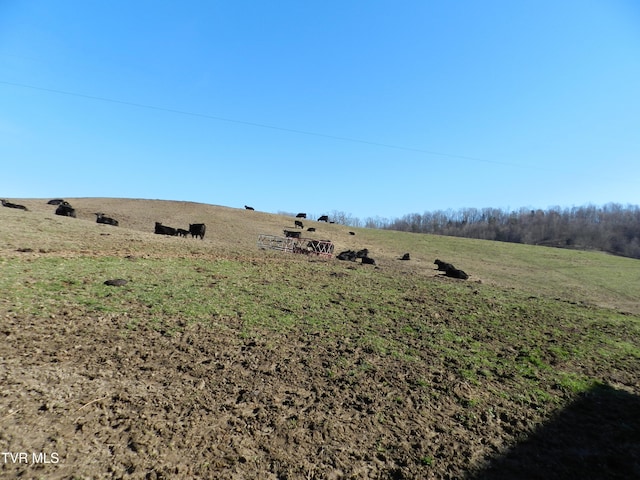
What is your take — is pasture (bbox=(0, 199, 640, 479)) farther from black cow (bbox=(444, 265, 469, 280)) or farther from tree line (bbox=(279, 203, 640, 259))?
tree line (bbox=(279, 203, 640, 259))

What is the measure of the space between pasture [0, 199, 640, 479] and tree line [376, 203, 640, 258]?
299 feet

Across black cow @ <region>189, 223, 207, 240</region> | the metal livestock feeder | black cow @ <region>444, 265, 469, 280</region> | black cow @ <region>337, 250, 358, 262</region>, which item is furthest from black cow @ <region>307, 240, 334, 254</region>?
black cow @ <region>444, 265, 469, 280</region>

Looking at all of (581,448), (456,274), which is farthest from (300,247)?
(581,448)

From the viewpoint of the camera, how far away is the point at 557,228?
116m

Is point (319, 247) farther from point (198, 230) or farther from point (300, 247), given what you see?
point (198, 230)

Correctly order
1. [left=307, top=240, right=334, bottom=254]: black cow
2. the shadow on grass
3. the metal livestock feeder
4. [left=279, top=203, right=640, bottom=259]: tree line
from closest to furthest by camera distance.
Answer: the shadow on grass
the metal livestock feeder
[left=307, top=240, right=334, bottom=254]: black cow
[left=279, top=203, right=640, bottom=259]: tree line

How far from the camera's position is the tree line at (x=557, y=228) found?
94000 millimetres

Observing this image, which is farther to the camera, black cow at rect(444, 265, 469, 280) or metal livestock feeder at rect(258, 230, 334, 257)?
metal livestock feeder at rect(258, 230, 334, 257)

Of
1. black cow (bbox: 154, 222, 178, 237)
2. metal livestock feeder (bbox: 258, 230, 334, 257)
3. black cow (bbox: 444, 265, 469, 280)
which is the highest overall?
black cow (bbox: 154, 222, 178, 237)

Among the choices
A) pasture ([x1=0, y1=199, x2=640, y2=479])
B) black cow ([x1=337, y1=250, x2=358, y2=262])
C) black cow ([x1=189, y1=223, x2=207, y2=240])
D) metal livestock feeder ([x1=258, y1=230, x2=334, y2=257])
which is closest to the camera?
pasture ([x1=0, y1=199, x2=640, y2=479])

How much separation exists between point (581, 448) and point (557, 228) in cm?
13523

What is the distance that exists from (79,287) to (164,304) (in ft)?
8.33

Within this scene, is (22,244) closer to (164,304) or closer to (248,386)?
(164,304)

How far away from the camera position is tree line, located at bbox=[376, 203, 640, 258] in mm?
94000
